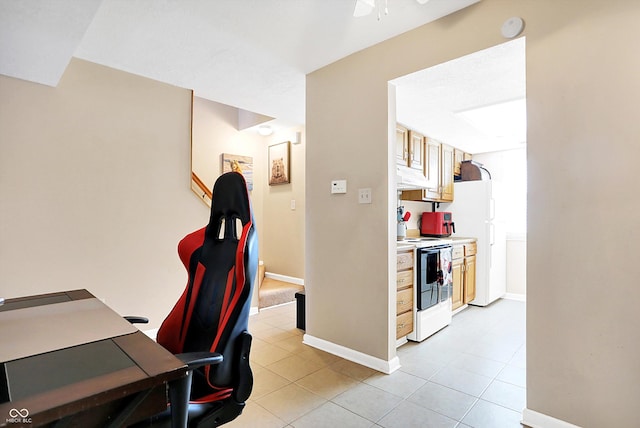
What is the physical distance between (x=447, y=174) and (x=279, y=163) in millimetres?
2428

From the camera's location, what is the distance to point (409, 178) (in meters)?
3.44

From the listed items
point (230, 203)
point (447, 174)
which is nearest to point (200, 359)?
point (230, 203)

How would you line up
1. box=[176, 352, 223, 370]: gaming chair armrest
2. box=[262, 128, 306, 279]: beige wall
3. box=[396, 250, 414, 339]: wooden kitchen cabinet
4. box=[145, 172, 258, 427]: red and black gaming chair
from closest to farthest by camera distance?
box=[176, 352, 223, 370]: gaming chair armrest
box=[145, 172, 258, 427]: red and black gaming chair
box=[396, 250, 414, 339]: wooden kitchen cabinet
box=[262, 128, 306, 279]: beige wall

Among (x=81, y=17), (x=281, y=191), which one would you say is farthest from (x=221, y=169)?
(x=81, y=17)

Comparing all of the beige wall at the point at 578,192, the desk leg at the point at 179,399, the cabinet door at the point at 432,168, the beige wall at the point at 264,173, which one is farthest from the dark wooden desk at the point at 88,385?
the beige wall at the point at 264,173

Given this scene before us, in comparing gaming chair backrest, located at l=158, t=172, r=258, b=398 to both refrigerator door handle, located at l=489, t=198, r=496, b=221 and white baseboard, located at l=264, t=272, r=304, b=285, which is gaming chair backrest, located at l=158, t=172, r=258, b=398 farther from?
A: refrigerator door handle, located at l=489, t=198, r=496, b=221

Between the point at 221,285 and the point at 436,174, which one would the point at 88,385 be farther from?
the point at 436,174

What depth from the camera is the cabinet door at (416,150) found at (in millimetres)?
3742

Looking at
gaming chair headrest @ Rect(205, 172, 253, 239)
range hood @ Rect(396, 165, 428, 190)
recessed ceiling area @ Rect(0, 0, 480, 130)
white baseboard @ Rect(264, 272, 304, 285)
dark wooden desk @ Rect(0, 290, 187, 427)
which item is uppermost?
recessed ceiling area @ Rect(0, 0, 480, 130)

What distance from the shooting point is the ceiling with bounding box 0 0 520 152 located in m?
1.86

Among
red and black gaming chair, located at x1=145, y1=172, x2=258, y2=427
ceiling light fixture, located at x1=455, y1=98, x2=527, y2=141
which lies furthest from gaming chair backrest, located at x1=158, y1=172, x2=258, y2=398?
ceiling light fixture, located at x1=455, y1=98, x2=527, y2=141

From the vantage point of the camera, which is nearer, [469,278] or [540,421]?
[540,421]

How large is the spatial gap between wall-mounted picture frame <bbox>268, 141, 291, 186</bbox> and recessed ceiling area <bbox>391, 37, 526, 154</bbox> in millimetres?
1865

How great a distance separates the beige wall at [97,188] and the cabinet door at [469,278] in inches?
124
